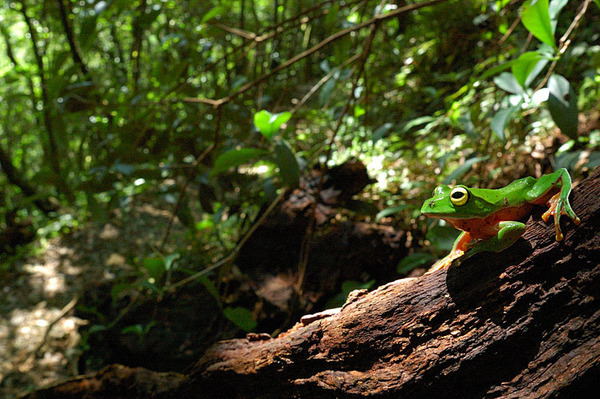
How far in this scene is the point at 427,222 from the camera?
256 centimetres

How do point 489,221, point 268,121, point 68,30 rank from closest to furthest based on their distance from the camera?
point 489,221 → point 268,121 → point 68,30

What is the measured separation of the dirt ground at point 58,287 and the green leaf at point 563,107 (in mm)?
3083

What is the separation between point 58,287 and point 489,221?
4.70m

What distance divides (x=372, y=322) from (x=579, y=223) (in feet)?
1.93

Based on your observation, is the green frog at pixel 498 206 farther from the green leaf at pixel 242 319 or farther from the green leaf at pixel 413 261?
the green leaf at pixel 242 319

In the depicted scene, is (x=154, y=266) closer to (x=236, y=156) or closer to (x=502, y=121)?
(x=236, y=156)

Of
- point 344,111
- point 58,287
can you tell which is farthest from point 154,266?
point 58,287

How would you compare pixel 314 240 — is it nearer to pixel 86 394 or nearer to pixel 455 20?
pixel 86 394

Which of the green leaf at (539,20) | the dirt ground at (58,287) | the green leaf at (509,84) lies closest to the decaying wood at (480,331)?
the green leaf at (539,20)

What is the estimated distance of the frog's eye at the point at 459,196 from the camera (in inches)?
38.9

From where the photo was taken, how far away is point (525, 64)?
1675 mm

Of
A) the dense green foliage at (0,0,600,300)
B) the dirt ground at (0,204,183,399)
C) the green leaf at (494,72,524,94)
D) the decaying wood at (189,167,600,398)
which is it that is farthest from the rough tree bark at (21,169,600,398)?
the dirt ground at (0,204,183,399)

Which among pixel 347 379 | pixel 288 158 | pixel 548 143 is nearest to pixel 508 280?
pixel 347 379

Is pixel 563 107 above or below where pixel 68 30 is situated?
below
